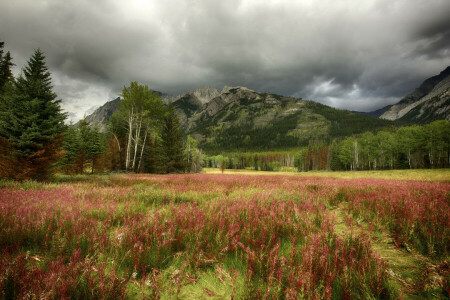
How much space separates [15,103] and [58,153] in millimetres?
3183

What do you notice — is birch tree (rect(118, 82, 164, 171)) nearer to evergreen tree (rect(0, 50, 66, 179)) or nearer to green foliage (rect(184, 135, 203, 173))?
evergreen tree (rect(0, 50, 66, 179))

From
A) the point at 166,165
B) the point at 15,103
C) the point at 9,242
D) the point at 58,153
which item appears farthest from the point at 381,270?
the point at 166,165

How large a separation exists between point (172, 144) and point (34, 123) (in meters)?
18.1

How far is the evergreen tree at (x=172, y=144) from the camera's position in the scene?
88.3 ft

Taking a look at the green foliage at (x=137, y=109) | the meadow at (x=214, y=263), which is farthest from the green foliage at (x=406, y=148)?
the meadow at (x=214, y=263)

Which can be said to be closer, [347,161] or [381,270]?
[381,270]

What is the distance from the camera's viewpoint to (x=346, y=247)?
2162mm

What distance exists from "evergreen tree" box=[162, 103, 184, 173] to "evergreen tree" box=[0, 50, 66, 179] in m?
16.4

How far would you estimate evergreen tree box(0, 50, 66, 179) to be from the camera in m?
9.10

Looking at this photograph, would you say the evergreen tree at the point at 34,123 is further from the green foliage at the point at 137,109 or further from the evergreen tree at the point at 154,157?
the evergreen tree at the point at 154,157

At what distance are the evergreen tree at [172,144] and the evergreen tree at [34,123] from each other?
16.4m

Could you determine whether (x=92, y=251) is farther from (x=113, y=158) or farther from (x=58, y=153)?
(x=113, y=158)

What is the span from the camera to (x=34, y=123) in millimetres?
9234

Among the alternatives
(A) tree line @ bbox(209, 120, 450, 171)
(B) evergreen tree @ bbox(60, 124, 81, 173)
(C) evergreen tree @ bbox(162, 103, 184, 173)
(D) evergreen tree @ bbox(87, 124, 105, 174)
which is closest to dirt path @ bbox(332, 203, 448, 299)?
(C) evergreen tree @ bbox(162, 103, 184, 173)
